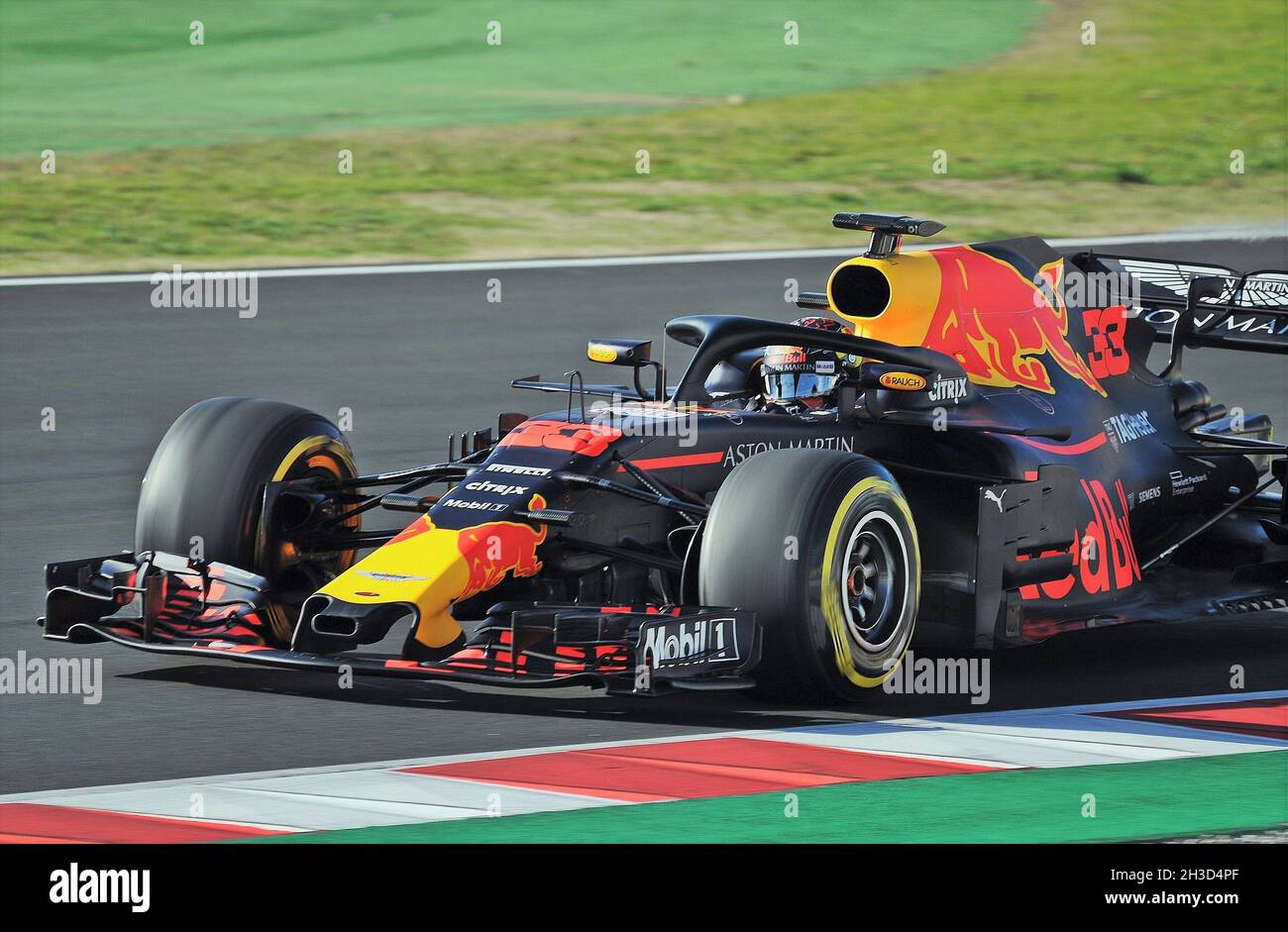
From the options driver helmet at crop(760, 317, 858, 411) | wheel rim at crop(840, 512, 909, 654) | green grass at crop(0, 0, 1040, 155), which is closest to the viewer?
wheel rim at crop(840, 512, 909, 654)

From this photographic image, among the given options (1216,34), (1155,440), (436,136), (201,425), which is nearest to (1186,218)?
(436,136)

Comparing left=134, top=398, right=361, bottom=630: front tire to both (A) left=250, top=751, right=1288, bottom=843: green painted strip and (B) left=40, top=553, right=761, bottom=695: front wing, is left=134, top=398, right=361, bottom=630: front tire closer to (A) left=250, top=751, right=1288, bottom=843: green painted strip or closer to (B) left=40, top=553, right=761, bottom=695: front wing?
(B) left=40, top=553, right=761, bottom=695: front wing

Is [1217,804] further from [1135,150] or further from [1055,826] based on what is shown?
[1135,150]

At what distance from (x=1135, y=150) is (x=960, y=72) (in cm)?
688

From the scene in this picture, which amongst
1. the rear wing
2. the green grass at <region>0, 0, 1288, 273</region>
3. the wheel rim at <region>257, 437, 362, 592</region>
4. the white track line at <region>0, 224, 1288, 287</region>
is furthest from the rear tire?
the green grass at <region>0, 0, 1288, 273</region>

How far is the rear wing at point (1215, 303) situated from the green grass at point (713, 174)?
12332 millimetres

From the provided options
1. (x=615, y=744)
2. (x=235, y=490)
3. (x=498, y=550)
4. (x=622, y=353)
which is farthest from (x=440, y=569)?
(x=622, y=353)

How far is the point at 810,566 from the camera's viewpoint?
313 inches

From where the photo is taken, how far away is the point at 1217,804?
7145 mm

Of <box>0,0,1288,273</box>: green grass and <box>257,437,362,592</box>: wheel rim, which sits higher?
<box>0,0,1288,273</box>: green grass

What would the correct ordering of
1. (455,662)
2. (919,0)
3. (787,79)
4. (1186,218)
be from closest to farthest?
(455,662), (1186,218), (787,79), (919,0)

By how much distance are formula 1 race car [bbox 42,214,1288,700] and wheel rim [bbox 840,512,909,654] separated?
0.01 metres

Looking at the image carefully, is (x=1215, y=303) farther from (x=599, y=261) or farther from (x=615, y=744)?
(x=599, y=261)

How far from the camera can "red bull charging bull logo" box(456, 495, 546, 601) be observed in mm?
8141
